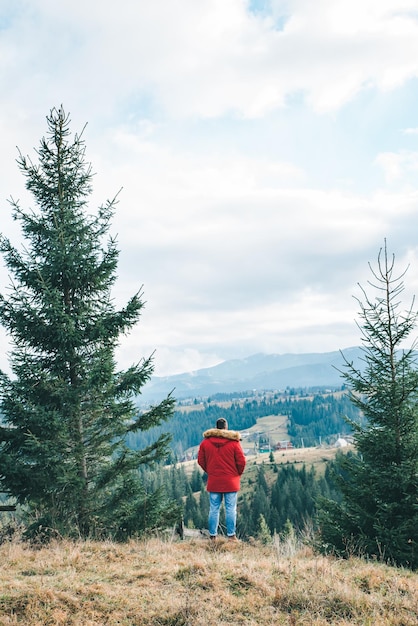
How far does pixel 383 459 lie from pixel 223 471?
4224 millimetres

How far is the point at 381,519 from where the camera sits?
988 centimetres

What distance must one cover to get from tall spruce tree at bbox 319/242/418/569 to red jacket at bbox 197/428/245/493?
8.82 ft

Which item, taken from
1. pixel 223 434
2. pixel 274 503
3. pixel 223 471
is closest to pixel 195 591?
pixel 223 471

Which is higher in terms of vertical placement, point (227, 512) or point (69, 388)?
point (69, 388)

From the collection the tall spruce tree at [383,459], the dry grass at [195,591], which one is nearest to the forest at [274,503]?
the tall spruce tree at [383,459]

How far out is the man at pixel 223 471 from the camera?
359 inches

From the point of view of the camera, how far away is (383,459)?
10.5m

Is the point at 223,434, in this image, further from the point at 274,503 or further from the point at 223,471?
the point at 274,503

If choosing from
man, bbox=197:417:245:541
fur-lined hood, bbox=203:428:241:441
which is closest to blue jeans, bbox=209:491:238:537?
man, bbox=197:417:245:541

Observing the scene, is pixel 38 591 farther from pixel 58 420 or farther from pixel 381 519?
pixel 381 519

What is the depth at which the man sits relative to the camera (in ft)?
29.9

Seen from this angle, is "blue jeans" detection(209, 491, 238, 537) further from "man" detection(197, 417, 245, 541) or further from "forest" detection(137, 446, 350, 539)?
"forest" detection(137, 446, 350, 539)

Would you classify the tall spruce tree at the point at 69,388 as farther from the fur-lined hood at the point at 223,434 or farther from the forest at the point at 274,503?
the forest at the point at 274,503

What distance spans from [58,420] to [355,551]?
23.9 ft
